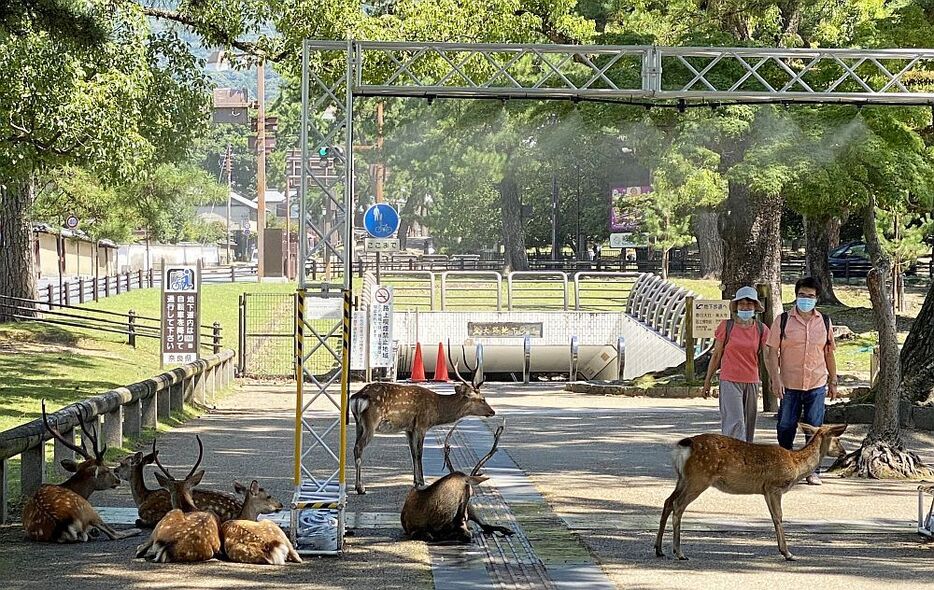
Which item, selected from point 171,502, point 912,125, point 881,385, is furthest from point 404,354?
point 171,502

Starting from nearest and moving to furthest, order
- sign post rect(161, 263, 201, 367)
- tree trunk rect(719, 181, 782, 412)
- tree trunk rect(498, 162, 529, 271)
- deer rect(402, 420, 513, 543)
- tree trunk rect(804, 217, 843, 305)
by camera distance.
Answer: deer rect(402, 420, 513, 543), sign post rect(161, 263, 201, 367), tree trunk rect(719, 181, 782, 412), tree trunk rect(804, 217, 843, 305), tree trunk rect(498, 162, 529, 271)

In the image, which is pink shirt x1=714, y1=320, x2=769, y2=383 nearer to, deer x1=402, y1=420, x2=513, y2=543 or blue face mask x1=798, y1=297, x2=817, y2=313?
blue face mask x1=798, y1=297, x2=817, y2=313

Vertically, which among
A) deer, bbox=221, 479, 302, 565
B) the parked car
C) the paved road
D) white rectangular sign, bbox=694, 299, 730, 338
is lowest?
the paved road

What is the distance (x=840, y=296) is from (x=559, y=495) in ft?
119

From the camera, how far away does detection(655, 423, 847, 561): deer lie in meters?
9.37

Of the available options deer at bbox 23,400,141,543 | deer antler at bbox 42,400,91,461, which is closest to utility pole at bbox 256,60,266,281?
deer antler at bbox 42,400,91,461

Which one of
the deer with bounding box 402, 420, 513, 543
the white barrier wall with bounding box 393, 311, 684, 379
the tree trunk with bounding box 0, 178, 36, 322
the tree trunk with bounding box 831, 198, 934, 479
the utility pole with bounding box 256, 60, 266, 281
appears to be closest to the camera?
the deer with bounding box 402, 420, 513, 543

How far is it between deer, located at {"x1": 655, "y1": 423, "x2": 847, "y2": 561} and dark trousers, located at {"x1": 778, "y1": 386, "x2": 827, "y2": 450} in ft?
9.95

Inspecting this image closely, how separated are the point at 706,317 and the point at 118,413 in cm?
1062

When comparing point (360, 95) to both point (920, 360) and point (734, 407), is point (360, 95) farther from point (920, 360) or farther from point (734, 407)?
point (920, 360)

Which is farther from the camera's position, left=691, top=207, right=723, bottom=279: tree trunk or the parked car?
the parked car

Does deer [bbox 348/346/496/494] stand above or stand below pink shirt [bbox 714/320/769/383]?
below

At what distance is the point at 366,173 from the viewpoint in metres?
79.1

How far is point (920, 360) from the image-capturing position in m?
17.2
